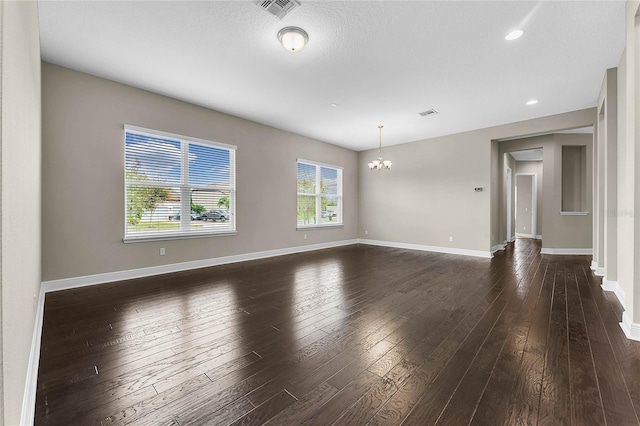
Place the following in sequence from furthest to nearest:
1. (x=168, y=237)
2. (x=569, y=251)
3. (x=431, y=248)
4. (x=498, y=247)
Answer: (x=498, y=247) → (x=431, y=248) → (x=569, y=251) → (x=168, y=237)

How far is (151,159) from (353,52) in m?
3.58

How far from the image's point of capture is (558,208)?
21.8 ft

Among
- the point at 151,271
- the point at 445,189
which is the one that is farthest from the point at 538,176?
the point at 151,271

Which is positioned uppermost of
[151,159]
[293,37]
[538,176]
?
[293,37]

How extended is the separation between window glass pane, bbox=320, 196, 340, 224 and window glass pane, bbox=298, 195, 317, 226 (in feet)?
1.00

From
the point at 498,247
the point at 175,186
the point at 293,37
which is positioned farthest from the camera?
the point at 498,247

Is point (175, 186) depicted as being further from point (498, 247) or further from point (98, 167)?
point (498, 247)

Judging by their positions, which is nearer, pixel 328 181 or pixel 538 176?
pixel 328 181

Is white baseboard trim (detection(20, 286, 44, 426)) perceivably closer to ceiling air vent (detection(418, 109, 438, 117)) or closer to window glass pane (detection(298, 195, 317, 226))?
window glass pane (detection(298, 195, 317, 226))

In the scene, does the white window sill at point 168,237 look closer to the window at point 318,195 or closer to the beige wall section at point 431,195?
the window at point 318,195

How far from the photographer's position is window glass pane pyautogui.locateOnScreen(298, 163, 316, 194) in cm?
705

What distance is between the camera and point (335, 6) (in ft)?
8.30

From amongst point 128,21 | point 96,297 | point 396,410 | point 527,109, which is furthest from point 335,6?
point 527,109

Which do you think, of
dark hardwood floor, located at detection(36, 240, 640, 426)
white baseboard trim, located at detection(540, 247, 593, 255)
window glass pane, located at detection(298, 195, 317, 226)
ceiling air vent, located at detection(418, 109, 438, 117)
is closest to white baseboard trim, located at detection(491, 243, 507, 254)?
white baseboard trim, located at detection(540, 247, 593, 255)
